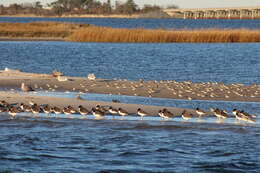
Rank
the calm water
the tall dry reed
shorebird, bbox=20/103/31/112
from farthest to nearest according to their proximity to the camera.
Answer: the tall dry reed, shorebird, bbox=20/103/31/112, the calm water

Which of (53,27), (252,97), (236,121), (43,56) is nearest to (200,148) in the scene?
(236,121)

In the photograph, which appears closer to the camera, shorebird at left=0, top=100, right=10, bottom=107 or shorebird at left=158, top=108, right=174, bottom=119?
shorebird at left=158, top=108, right=174, bottom=119

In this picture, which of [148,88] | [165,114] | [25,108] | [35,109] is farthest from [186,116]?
[148,88]

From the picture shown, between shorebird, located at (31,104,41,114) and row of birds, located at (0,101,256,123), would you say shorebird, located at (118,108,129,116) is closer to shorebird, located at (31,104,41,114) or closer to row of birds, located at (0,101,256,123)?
row of birds, located at (0,101,256,123)

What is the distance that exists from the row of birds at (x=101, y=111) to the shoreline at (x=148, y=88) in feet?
15.1

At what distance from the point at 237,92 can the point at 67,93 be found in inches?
230

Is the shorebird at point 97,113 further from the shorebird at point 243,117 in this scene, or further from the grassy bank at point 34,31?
the grassy bank at point 34,31

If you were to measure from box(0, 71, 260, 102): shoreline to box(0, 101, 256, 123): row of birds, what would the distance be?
4601 millimetres

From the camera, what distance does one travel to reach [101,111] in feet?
66.1

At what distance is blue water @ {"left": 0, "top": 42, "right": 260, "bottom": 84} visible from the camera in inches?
1448

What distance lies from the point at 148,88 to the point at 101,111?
24.6 feet

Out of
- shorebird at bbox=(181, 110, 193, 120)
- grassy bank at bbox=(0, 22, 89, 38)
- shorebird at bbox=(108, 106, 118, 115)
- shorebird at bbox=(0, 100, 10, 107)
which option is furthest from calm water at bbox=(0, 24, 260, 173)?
grassy bank at bbox=(0, 22, 89, 38)

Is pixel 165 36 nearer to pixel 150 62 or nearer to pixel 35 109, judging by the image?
pixel 150 62

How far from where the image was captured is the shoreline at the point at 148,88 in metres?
25.6
